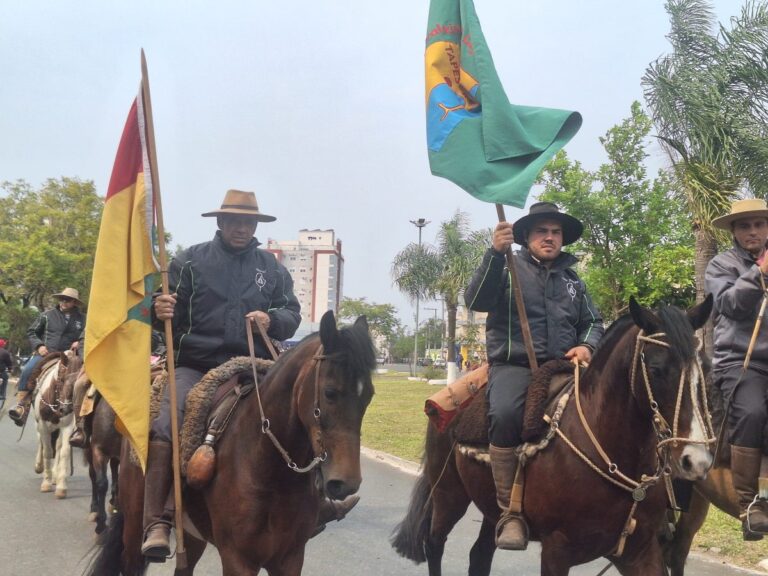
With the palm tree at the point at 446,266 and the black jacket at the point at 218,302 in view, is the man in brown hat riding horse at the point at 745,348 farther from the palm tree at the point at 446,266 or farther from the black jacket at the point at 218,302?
the palm tree at the point at 446,266

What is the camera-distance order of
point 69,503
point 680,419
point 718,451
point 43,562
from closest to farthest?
point 680,419
point 718,451
point 43,562
point 69,503

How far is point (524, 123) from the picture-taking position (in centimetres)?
464

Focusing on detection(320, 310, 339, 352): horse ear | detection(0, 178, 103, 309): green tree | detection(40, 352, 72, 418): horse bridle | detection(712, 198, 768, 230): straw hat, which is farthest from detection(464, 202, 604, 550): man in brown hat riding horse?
detection(0, 178, 103, 309): green tree

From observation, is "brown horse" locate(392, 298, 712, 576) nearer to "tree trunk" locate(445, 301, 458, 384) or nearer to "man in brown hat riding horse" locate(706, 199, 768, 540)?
"man in brown hat riding horse" locate(706, 199, 768, 540)

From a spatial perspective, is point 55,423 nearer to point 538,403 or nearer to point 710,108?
point 538,403

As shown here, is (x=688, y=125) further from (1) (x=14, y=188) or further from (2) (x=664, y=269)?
(1) (x=14, y=188)

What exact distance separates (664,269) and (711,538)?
65.8 feet

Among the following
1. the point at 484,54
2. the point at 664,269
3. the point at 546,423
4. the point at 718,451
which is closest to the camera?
the point at 546,423

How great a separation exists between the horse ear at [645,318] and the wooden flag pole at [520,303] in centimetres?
94

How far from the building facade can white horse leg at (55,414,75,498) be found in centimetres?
12727

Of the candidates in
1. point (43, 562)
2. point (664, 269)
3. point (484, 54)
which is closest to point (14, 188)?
point (664, 269)

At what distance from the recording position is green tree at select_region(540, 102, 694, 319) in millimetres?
27547

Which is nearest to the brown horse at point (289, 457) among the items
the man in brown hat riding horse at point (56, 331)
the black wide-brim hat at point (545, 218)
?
the black wide-brim hat at point (545, 218)

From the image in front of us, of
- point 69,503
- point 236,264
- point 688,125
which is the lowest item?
point 69,503
